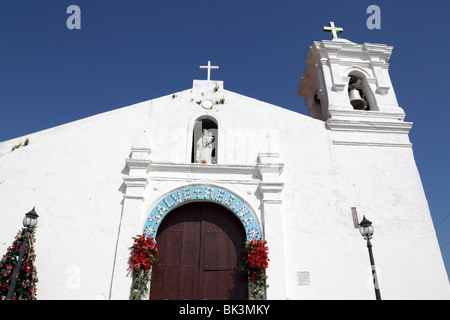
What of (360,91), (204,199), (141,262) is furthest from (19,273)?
(360,91)

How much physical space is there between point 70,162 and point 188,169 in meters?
3.36

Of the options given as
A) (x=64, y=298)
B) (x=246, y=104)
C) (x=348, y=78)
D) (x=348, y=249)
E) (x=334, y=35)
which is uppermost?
(x=334, y=35)

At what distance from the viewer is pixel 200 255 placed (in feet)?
30.7

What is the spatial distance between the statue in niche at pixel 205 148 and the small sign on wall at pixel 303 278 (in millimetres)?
4099

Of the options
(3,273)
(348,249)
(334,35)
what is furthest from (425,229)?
(3,273)

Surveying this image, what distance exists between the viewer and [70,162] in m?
10.2

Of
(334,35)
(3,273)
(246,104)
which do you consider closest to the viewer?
(3,273)

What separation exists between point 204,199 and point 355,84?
7.49m

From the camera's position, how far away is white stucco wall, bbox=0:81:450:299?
904 cm

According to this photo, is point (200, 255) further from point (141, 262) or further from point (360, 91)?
point (360, 91)

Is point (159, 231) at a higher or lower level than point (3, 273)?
higher

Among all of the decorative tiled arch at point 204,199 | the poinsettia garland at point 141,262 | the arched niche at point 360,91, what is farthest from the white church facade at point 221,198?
the arched niche at point 360,91

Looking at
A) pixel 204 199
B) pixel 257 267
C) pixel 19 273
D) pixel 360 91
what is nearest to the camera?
pixel 19 273

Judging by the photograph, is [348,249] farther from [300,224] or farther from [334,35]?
[334,35]
